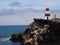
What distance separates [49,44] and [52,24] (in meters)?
2.17

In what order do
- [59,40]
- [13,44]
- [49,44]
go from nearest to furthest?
[59,40] < [49,44] < [13,44]

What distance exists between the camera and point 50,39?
32344 millimetres

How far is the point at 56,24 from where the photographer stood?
3103cm

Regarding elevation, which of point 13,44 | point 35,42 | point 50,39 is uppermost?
point 50,39

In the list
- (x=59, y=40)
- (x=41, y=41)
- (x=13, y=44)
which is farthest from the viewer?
(x=13, y=44)

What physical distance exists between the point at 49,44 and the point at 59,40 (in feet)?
7.46

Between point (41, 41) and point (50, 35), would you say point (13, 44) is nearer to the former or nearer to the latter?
point (41, 41)

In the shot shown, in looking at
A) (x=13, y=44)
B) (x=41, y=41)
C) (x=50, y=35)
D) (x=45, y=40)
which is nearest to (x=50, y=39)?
(x=50, y=35)

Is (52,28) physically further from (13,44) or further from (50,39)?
(13,44)

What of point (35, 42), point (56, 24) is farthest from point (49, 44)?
point (35, 42)

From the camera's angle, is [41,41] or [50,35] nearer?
[50,35]

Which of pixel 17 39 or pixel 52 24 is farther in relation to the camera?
pixel 17 39

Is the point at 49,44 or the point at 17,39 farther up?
the point at 49,44

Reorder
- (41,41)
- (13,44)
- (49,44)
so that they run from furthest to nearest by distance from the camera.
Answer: (13,44) < (41,41) < (49,44)
